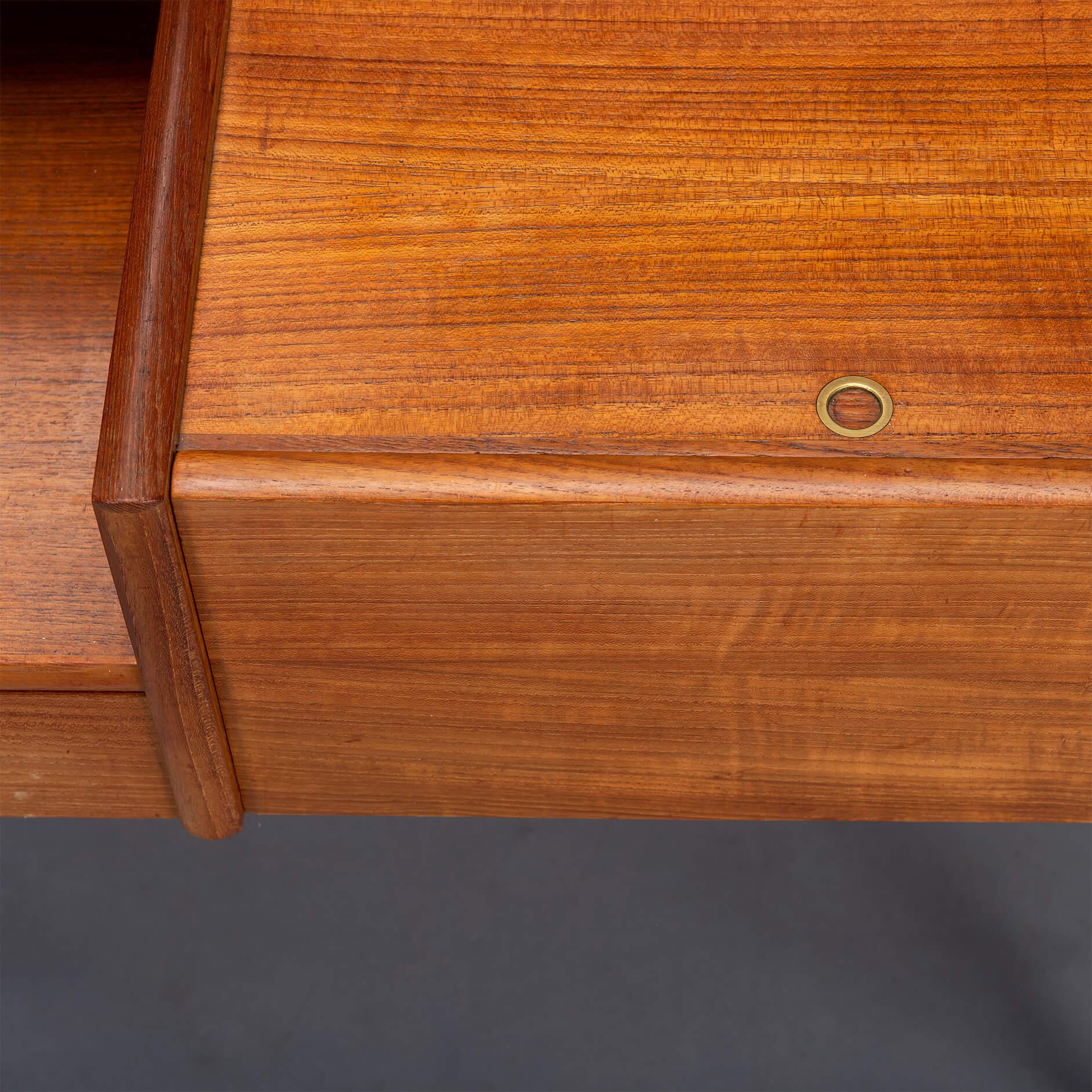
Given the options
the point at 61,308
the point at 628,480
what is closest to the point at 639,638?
the point at 628,480

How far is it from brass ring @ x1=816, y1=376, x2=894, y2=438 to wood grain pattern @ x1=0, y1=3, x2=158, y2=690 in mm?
332

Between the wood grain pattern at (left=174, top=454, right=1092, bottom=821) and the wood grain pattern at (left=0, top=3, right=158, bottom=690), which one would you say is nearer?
the wood grain pattern at (left=174, top=454, right=1092, bottom=821)

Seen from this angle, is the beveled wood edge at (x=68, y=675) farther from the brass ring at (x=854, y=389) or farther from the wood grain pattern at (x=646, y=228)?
the brass ring at (x=854, y=389)

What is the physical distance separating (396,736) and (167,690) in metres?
0.11

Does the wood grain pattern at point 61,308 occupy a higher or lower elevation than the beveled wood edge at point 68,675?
higher

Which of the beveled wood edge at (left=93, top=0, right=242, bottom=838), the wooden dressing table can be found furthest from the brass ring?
the beveled wood edge at (left=93, top=0, right=242, bottom=838)

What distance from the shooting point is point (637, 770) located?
2.35 feet

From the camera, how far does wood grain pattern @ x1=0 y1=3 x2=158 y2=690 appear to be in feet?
2.33

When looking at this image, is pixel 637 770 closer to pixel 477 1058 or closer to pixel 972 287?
pixel 972 287

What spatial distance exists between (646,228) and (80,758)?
0.37m

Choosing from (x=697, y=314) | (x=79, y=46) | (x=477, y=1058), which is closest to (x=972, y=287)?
(x=697, y=314)

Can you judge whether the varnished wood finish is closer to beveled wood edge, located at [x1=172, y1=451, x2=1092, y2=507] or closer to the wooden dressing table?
the wooden dressing table

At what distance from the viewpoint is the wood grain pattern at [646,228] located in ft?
2.07

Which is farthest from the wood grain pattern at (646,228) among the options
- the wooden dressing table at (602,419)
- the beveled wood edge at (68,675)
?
the beveled wood edge at (68,675)
